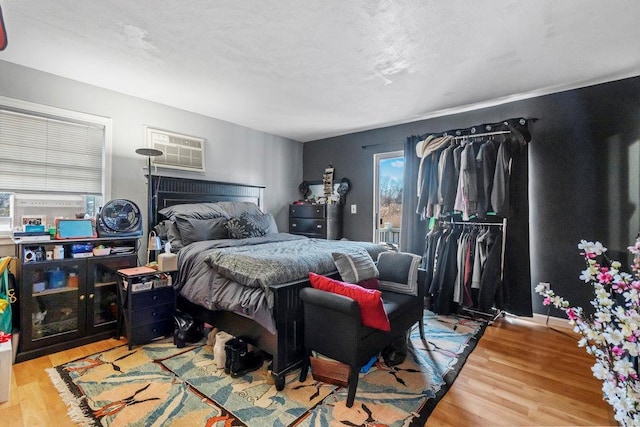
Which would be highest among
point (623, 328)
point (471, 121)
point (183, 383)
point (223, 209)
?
point (471, 121)

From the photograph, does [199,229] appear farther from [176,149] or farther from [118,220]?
[176,149]

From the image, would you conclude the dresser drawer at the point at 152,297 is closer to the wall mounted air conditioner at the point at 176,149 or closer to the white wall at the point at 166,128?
the white wall at the point at 166,128

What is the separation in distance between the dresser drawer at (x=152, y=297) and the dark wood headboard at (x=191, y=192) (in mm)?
1063

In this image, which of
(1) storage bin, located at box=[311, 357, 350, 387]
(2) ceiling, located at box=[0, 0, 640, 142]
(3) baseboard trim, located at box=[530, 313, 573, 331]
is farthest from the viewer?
(3) baseboard trim, located at box=[530, 313, 573, 331]

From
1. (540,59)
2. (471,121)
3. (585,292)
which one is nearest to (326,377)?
(585,292)

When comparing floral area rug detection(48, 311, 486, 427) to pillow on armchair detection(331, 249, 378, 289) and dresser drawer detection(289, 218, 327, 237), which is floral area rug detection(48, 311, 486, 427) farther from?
dresser drawer detection(289, 218, 327, 237)

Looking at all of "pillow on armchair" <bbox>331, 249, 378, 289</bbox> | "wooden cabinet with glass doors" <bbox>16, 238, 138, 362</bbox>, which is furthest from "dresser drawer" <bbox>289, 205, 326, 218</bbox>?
"wooden cabinet with glass doors" <bbox>16, 238, 138, 362</bbox>

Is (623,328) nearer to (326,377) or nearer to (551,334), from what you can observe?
(326,377)

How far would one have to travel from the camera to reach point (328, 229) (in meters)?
4.68

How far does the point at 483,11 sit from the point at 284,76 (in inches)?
66.5

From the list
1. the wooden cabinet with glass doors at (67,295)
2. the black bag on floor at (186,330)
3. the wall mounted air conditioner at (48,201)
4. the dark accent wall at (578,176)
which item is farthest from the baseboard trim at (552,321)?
the wall mounted air conditioner at (48,201)

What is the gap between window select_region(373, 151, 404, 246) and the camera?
452 cm

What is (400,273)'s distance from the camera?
258 centimetres

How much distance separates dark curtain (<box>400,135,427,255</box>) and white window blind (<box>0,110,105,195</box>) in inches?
143
